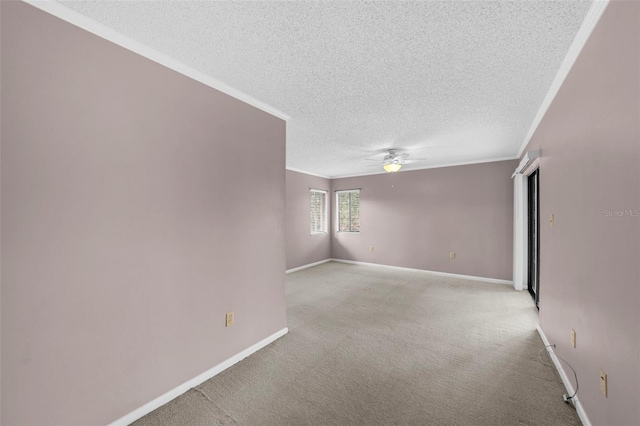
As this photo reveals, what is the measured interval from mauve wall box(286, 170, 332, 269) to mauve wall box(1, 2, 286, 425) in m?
3.58

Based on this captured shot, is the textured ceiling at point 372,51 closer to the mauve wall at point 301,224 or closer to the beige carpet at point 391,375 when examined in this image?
Answer: the beige carpet at point 391,375

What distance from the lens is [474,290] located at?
4.49 m

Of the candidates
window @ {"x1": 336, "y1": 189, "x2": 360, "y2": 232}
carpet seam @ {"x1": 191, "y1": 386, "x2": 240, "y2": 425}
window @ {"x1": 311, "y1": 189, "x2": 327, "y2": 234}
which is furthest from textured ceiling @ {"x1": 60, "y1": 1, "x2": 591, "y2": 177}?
window @ {"x1": 336, "y1": 189, "x2": 360, "y2": 232}

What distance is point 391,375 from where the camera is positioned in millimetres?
2141

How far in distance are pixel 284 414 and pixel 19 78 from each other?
2.37 metres

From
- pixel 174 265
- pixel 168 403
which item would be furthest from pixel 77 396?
pixel 174 265

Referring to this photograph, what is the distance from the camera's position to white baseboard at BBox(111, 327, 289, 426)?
1.65 meters

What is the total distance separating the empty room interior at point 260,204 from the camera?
1291 millimetres

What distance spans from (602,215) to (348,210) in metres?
5.70

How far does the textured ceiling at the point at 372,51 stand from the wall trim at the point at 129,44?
1.9 inches

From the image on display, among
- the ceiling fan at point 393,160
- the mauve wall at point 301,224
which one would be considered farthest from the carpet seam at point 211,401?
the mauve wall at point 301,224

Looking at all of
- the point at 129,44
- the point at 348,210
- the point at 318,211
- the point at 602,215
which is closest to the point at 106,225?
the point at 129,44

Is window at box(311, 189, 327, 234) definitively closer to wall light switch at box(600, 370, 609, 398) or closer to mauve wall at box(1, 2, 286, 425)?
mauve wall at box(1, 2, 286, 425)

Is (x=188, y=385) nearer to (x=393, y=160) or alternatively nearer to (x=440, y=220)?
(x=393, y=160)
